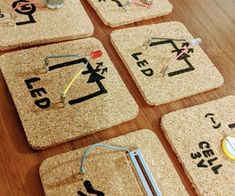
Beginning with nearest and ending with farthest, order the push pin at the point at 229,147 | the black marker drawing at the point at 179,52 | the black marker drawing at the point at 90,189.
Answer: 1. the black marker drawing at the point at 90,189
2. the push pin at the point at 229,147
3. the black marker drawing at the point at 179,52

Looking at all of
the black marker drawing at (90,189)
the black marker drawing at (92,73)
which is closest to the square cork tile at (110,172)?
the black marker drawing at (90,189)

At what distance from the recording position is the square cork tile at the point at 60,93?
2.16ft

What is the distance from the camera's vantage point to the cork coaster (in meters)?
0.86

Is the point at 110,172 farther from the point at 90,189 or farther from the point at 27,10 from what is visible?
the point at 27,10

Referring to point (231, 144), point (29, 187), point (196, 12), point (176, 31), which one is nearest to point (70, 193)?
point (29, 187)

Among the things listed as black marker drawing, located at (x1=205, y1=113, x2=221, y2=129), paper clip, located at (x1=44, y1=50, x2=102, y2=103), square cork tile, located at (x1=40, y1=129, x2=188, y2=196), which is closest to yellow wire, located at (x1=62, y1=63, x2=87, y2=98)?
paper clip, located at (x1=44, y1=50, x2=102, y2=103)

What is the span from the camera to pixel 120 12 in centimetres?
88

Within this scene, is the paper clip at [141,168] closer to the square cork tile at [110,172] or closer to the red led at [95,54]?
the square cork tile at [110,172]

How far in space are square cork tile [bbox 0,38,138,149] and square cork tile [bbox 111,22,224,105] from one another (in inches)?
2.0

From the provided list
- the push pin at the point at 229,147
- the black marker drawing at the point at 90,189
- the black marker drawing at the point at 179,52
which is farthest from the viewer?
the black marker drawing at the point at 179,52

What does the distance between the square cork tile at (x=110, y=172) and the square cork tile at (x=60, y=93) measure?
0.04 metres

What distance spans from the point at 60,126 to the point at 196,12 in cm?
55

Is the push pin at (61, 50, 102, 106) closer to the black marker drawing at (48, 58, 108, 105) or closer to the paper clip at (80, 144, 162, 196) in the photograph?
the black marker drawing at (48, 58, 108, 105)

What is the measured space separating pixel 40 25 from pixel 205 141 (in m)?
0.45
